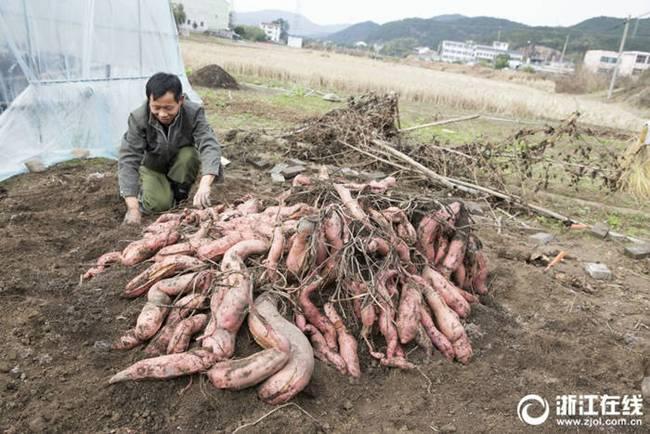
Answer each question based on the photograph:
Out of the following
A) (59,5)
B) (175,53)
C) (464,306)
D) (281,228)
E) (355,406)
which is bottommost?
(355,406)

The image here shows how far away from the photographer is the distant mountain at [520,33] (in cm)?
8044

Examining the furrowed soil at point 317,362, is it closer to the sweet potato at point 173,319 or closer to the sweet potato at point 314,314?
the sweet potato at point 173,319

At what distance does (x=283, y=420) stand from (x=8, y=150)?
4.95 meters

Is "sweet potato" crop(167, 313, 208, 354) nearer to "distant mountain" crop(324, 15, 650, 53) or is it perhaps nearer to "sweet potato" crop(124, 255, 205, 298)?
"sweet potato" crop(124, 255, 205, 298)

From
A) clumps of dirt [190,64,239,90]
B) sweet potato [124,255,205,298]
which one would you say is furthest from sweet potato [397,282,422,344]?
clumps of dirt [190,64,239,90]

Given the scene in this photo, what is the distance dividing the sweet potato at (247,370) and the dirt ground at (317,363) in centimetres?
7

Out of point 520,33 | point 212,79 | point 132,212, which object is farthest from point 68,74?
point 520,33

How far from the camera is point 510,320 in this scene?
10.6 feet

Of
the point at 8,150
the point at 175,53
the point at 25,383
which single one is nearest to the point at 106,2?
the point at 175,53

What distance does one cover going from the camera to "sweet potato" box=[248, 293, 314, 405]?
87.7 inches

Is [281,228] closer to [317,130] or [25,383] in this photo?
[25,383]

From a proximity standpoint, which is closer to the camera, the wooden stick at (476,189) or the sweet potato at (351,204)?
the sweet potato at (351,204)

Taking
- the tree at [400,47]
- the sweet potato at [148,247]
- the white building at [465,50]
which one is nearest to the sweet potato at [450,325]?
the sweet potato at [148,247]

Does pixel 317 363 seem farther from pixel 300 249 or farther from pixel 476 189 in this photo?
pixel 476 189
